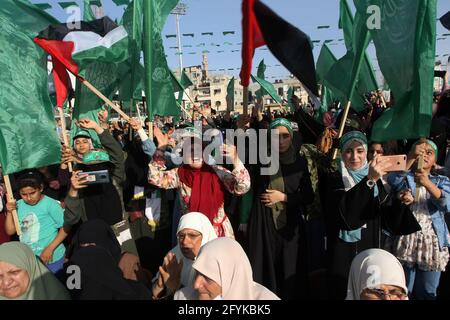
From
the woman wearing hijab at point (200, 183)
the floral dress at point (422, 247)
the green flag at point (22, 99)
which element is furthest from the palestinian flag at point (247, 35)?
the green flag at point (22, 99)

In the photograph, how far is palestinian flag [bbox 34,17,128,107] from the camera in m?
3.71

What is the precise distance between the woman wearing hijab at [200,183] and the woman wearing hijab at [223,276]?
0.94 m

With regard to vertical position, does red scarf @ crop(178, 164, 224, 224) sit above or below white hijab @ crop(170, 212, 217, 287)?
above

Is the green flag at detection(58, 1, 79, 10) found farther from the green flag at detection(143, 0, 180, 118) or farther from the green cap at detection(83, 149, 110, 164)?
the green cap at detection(83, 149, 110, 164)

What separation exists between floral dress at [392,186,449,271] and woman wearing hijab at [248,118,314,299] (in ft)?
2.49

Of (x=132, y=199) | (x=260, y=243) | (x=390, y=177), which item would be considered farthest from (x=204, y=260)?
(x=132, y=199)

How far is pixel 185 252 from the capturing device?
2.53 m

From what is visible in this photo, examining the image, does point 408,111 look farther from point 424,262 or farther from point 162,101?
point 162,101

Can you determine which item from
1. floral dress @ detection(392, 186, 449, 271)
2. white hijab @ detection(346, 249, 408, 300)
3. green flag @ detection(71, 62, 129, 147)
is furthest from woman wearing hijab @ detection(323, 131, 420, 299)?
green flag @ detection(71, 62, 129, 147)

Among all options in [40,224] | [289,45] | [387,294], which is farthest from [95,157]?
[387,294]

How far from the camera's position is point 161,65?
466 cm

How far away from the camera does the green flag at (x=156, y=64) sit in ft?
13.7

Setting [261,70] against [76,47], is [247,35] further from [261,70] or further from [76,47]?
[261,70]

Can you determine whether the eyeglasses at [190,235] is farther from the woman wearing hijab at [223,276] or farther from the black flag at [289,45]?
the black flag at [289,45]
